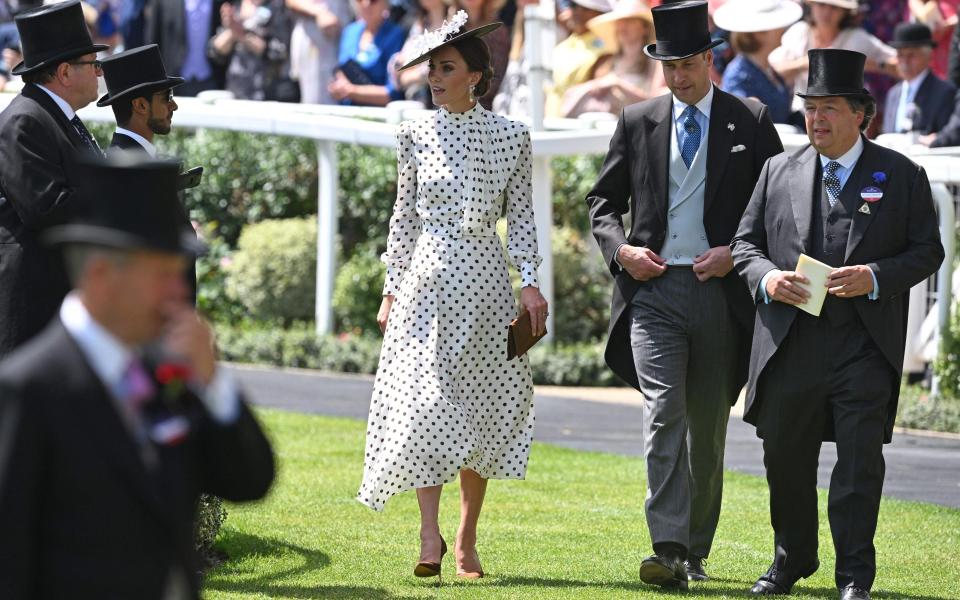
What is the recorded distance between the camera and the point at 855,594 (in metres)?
6.31

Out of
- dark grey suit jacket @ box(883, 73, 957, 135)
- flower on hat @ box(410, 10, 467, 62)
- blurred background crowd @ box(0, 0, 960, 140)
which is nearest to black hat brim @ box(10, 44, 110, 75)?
flower on hat @ box(410, 10, 467, 62)

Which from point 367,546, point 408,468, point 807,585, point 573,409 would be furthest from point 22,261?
point 573,409

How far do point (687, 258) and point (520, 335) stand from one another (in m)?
0.74

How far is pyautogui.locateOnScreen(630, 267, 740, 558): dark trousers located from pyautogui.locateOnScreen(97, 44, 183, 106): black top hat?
6.92 ft

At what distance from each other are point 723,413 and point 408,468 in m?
1.32

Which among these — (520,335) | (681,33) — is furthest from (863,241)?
(520,335)

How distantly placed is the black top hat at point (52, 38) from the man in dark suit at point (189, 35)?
1126cm

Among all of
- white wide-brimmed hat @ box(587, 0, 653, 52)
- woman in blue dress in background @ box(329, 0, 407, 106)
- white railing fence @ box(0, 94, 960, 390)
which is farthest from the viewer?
woman in blue dress in background @ box(329, 0, 407, 106)

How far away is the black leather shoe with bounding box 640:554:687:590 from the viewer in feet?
21.6

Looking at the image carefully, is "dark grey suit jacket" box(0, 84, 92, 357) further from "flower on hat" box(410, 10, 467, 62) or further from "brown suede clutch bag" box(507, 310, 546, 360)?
"brown suede clutch bag" box(507, 310, 546, 360)

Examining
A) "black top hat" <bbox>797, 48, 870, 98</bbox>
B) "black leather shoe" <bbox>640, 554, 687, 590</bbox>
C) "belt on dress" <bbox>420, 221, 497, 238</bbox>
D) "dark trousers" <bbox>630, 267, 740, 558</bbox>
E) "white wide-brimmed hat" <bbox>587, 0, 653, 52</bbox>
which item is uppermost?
"black top hat" <bbox>797, 48, 870, 98</bbox>

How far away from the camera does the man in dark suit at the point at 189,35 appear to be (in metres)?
17.5

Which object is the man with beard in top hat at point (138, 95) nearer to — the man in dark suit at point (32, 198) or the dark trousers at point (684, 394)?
the man in dark suit at point (32, 198)

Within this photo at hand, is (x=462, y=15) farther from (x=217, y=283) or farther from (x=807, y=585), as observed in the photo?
(x=217, y=283)
